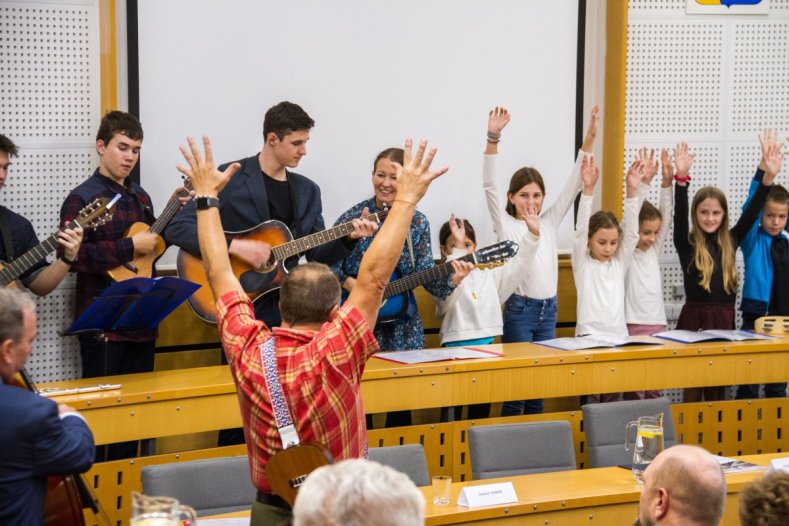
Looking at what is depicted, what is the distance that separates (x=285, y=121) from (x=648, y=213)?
268 cm

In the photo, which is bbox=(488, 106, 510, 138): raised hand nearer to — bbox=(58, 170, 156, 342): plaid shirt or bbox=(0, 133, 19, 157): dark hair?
bbox=(58, 170, 156, 342): plaid shirt

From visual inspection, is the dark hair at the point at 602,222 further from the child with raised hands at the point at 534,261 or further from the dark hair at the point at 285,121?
the dark hair at the point at 285,121

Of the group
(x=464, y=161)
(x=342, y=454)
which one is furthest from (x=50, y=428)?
(x=464, y=161)

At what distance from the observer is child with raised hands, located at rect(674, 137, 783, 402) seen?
6.75 meters

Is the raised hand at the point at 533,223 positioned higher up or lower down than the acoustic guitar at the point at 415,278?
higher up

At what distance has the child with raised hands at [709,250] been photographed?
22.1 feet

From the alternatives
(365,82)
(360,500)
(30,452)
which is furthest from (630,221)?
(360,500)

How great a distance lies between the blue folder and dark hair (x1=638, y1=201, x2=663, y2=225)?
3.25 meters

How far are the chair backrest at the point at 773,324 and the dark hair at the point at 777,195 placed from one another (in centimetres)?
85

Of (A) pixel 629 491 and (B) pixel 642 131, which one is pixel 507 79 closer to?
(B) pixel 642 131

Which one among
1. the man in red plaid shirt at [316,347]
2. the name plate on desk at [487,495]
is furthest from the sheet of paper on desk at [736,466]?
the man in red plaid shirt at [316,347]

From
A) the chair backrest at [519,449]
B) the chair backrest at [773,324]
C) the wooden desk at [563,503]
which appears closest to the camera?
the wooden desk at [563,503]

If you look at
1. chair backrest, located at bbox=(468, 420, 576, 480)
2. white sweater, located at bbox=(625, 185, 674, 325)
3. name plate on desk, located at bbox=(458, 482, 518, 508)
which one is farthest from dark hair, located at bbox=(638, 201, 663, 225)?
name plate on desk, located at bbox=(458, 482, 518, 508)

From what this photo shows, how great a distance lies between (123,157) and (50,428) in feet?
9.99
